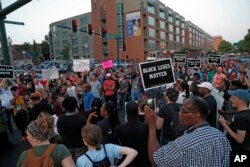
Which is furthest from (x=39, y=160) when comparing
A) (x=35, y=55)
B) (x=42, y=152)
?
(x=35, y=55)

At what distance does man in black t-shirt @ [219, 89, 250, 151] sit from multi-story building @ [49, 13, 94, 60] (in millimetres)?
80513

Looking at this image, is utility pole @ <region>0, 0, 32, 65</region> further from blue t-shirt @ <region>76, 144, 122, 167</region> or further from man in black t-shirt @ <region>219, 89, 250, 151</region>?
man in black t-shirt @ <region>219, 89, 250, 151</region>

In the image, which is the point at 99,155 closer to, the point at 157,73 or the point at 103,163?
the point at 103,163

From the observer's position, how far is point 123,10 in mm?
78000

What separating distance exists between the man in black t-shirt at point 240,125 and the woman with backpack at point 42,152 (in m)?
2.06

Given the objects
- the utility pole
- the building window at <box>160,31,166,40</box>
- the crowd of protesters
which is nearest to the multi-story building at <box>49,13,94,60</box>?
the building window at <box>160,31,166,40</box>

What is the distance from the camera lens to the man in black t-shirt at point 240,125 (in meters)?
3.46

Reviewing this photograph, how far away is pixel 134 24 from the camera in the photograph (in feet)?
240

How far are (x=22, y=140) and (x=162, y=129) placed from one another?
5664 mm

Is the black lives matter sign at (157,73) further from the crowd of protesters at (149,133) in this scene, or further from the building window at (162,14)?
the building window at (162,14)

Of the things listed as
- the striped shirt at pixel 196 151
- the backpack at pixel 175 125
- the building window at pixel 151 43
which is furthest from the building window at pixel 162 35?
the striped shirt at pixel 196 151

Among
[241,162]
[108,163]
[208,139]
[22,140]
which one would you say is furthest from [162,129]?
[22,140]

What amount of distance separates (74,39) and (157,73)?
9739 centimetres

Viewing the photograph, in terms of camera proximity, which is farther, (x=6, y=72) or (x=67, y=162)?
(x=6, y=72)
